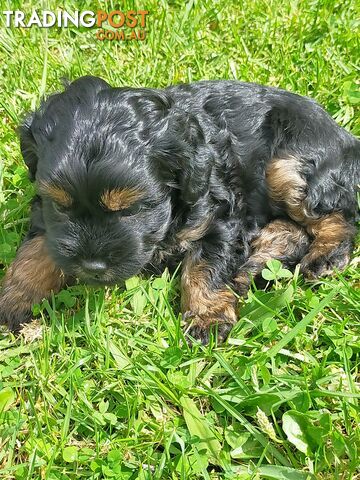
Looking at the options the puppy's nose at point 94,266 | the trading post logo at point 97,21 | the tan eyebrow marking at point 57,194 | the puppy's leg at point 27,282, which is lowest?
the puppy's leg at point 27,282

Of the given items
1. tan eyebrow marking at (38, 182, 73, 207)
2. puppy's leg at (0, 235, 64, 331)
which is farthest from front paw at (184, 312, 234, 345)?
tan eyebrow marking at (38, 182, 73, 207)

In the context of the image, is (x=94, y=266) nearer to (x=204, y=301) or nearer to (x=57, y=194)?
(x=57, y=194)

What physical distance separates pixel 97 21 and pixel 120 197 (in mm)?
2606

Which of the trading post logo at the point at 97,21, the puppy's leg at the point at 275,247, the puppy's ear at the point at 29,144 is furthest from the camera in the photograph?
the trading post logo at the point at 97,21

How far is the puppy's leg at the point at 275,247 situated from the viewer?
303 centimetres

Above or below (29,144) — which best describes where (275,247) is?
below

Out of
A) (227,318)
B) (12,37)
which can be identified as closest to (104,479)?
(227,318)

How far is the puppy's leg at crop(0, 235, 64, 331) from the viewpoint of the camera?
2842 mm

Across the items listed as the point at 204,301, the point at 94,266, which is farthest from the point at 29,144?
the point at 204,301

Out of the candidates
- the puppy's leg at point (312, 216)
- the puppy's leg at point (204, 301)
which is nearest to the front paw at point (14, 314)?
the puppy's leg at point (204, 301)

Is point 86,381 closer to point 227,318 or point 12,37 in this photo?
point 227,318

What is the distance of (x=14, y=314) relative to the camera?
2.83 m

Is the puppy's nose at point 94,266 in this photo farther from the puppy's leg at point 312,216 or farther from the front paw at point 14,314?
the puppy's leg at point 312,216

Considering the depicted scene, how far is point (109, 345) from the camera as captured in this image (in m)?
2.65
